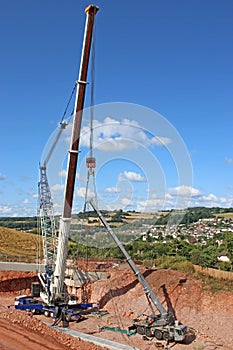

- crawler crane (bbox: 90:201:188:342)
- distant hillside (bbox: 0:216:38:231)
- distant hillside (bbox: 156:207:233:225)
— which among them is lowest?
crawler crane (bbox: 90:201:188:342)

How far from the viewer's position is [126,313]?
31406mm

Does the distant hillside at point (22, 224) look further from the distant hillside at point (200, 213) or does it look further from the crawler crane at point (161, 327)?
the crawler crane at point (161, 327)

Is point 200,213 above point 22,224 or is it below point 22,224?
above

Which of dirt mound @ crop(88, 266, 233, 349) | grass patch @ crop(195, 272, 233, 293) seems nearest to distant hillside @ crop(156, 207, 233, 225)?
dirt mound @ crop(88, 266, 233, 349)

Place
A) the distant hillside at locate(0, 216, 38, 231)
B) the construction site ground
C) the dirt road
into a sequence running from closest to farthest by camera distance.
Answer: the dirt road
the construction site ground
the distant hillside at locate(0, 216, 38, 231)

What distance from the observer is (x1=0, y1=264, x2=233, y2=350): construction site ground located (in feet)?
70.3

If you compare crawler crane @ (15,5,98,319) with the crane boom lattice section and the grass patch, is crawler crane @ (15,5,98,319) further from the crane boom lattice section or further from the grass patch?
the grass patch

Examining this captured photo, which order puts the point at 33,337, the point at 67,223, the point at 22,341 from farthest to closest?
the point at 67,223
the point at 33,337
the point at 22,341

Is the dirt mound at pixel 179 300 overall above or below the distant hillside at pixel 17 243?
below

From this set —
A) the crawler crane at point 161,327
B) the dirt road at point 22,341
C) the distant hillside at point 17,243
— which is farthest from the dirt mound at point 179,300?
the distant hillside at point 17,243

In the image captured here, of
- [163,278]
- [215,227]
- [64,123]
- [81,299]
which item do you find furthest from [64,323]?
[215,227]

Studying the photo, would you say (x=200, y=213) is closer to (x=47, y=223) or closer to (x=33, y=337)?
(x=47, y=223)

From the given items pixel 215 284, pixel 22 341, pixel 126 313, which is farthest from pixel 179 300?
pixel 22 341

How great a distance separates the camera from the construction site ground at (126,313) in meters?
21.4
